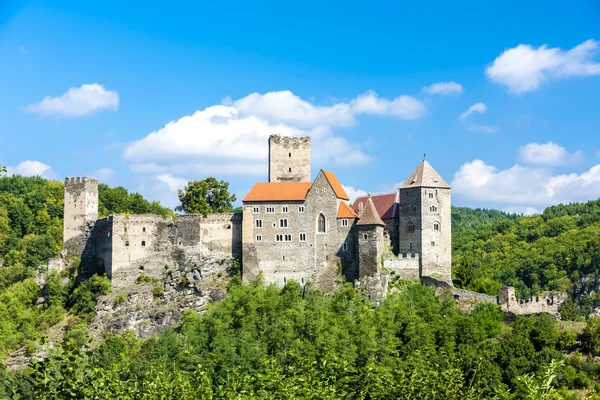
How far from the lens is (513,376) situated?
59.1 m

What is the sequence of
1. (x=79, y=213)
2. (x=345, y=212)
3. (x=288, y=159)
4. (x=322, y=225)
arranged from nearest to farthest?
(x=345, y=212) < (x=322, y=225) < (x=288, y=159) < (x=79, y=213)

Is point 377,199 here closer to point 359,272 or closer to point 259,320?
point 359,272

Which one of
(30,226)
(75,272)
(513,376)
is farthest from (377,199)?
(30,226)

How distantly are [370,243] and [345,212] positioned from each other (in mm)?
3629

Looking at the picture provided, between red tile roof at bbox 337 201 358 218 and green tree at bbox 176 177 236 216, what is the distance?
16.0m

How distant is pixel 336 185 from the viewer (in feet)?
236

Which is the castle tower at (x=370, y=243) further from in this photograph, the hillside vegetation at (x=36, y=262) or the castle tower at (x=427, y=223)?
the hillside vegetation at (x=36, y=262)

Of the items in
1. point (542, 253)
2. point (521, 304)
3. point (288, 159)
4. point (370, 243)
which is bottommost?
point (521, 304)

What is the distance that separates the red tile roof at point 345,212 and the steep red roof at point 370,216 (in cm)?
128

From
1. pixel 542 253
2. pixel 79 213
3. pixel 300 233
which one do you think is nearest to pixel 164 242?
pixel 79 213

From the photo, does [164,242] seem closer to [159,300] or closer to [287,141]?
[159,300]

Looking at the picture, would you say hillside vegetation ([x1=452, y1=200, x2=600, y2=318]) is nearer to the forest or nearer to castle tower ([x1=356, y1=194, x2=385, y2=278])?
castle tower ([x1=356, y1=194, x2=385, y2=278])

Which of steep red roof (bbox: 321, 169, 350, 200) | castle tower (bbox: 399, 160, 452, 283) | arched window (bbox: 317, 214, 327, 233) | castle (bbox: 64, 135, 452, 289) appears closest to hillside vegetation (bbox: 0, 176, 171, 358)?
castle (bbox: 64, 135, 452, 289)

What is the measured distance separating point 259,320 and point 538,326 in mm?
19148
